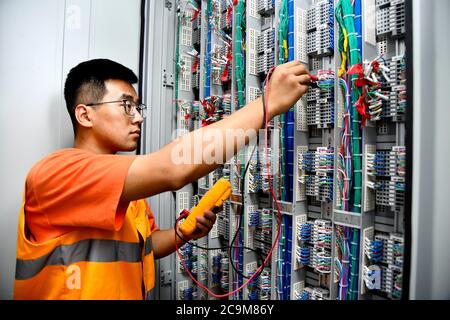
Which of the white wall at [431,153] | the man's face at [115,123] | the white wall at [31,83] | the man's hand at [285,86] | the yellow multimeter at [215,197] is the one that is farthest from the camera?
the white wall at [31,83]

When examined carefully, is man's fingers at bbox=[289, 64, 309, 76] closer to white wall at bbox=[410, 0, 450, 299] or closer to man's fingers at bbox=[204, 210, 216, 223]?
white wall at bbox=[410, 0, 450, 299]

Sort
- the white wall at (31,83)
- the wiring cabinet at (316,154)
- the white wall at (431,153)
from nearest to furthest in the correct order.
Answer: the white wall at (431,153), the wiring cabinet at (316,154), the white wall at (31,83)

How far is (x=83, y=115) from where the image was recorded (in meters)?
1.22

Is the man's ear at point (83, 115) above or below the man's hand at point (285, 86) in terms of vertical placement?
below

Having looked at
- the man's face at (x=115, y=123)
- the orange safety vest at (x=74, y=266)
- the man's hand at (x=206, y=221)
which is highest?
the man's face at (x=115, y=123)

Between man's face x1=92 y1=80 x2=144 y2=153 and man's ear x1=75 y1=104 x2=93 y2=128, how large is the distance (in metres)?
0.03

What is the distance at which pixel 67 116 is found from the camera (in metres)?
1.59

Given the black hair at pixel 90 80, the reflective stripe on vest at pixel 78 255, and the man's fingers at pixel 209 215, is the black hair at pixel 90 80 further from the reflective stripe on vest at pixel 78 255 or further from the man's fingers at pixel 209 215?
the man's fingers at pixel 209 215

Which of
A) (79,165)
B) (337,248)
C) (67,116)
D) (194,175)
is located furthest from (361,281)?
(67,116)

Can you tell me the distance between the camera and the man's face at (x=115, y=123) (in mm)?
1198

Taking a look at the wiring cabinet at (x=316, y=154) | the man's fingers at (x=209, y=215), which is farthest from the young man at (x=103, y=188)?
the wiring cabinet at (x=316, y=154)

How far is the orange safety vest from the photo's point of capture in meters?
1.01

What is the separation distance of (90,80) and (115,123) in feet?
0.85

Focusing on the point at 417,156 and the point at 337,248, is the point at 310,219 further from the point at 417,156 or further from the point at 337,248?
the point at 417,156
